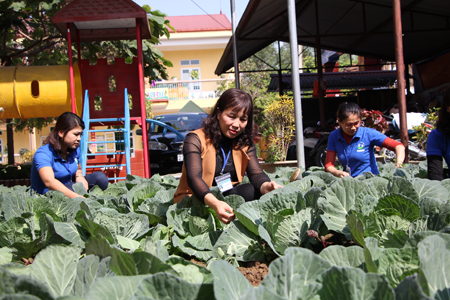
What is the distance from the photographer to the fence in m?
23.4

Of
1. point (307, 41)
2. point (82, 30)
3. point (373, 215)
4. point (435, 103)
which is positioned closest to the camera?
point (373, 215)

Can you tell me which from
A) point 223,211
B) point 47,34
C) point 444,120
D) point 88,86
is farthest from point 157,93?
point 223,211

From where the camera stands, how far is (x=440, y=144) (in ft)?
10.0

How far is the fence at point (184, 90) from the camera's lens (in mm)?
23375

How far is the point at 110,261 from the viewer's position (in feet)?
3.80

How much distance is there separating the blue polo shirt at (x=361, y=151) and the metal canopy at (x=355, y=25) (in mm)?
3947

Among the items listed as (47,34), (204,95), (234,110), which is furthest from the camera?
(204,95)

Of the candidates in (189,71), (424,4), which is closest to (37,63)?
(424,4)

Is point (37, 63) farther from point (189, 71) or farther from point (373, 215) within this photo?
point (189, 71)

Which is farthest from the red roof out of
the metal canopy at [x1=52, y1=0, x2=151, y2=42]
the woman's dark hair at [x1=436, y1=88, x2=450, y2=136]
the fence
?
the woman's dark hair at [x1=436, y1=88, x2=450, y2=136]

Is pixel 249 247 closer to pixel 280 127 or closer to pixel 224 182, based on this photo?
pixel 224 182

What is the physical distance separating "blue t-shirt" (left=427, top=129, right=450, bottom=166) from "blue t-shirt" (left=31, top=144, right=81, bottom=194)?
11.1 ft

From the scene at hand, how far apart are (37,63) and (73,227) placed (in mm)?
9052

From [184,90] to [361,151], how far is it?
21.2m
